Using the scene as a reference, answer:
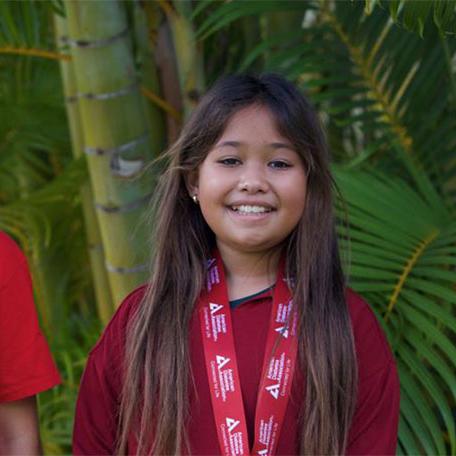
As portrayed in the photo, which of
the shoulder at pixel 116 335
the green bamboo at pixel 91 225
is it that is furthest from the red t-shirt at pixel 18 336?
the green bamboo at pixel 91 225

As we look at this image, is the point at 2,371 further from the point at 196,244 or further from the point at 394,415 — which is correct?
the point at 394,415

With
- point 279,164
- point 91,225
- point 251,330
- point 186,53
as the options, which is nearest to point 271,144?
point 279,164

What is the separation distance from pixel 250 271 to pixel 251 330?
4.7 inches

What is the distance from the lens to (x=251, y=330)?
5.30 feet

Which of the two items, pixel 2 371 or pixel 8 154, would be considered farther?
pixel 8 154

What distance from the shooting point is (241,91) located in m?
1.64

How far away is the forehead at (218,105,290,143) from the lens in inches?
62.8

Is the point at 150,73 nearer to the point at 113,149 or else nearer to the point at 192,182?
the point at 113,149

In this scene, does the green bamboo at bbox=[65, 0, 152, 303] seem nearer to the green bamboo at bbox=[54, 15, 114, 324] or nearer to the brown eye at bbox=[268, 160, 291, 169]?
the green bamboo at bbox=[54, 15, 114, 324]

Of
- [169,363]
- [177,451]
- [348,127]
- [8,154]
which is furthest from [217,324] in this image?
[8,154]

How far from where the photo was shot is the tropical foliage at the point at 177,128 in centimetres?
212

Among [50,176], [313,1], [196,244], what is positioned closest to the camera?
[196,244]

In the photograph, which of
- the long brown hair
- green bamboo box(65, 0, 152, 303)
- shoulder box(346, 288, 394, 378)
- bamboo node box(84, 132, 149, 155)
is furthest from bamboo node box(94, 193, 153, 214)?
shoulder box(346, 288, 394, 378)

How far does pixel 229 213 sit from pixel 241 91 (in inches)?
8.7
